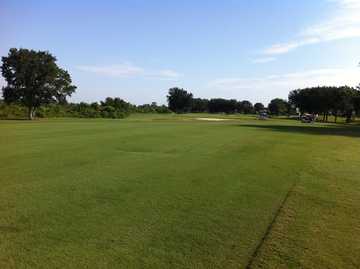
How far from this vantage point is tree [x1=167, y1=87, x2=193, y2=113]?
529 feet

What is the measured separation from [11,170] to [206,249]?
7.20m

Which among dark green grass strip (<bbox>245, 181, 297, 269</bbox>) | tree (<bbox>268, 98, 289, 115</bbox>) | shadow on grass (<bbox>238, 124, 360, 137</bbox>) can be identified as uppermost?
tree (<bbox>268, 98, 289, 115</bbox>)

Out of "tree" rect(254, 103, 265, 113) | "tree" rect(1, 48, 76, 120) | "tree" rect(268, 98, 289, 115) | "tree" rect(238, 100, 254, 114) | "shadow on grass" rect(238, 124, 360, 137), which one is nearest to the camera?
"shadow on grass" rect(238, 124, 360, 137)

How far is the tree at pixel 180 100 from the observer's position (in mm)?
161250

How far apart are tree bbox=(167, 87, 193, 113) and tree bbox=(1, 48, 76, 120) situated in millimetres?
103251

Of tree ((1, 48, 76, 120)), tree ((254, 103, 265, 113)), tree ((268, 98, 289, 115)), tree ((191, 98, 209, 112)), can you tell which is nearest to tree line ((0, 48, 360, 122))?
tree ((1, 48, 76, 120))

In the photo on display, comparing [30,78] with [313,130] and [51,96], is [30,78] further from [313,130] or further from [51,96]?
[313,130]

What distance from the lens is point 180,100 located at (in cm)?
16125

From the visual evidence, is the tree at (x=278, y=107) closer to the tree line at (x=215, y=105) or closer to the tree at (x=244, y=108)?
the tree line at (x=215, y=105)

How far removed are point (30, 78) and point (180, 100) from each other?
106 metres

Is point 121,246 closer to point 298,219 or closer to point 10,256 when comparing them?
point 10,256

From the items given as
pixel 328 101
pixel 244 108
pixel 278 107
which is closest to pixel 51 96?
pixel 328 101

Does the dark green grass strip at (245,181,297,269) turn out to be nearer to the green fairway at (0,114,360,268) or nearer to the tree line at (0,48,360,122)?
the green fairway at (0,114,360,268)

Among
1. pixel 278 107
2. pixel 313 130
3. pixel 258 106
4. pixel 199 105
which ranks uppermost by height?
pixel 258 106
